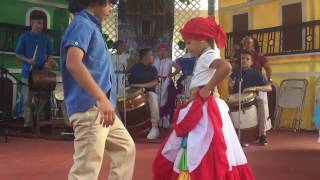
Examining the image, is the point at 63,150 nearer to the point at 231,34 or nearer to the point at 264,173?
the point at 264,173

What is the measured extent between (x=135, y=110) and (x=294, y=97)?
4.12 metres

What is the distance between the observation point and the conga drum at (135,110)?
6.58m

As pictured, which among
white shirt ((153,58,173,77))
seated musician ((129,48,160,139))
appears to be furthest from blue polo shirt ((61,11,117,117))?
white shirt ((153,58,173,77))

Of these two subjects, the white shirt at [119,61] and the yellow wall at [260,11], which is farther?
the yellow wall at [260,11]

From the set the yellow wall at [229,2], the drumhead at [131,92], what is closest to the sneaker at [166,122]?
the drumhead at [131,92]

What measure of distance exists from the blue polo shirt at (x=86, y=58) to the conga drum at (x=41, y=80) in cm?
436

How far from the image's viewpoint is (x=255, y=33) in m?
10.9

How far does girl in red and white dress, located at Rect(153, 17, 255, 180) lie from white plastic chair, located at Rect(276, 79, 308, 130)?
670cm

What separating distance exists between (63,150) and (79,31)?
353cm

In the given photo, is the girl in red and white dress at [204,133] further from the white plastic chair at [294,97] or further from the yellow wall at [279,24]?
the yellow wall at [279,24]

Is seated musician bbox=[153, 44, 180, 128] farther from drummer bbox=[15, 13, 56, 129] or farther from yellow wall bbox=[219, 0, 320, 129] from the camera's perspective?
yellow wall bbox=[219, 0, 320, 129]

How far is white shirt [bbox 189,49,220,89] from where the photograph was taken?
116 inches

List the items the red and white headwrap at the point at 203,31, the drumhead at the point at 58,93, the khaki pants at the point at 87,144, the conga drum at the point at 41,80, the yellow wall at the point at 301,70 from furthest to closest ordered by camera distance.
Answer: the yellow wall at the point at 301,70, the drumhead at the point at 58,93, the conga drum at the point at 41,80, the red and white headwrap at the point at 203,31, the khaki pants at the point at 87,144

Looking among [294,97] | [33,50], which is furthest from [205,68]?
[294,97]
